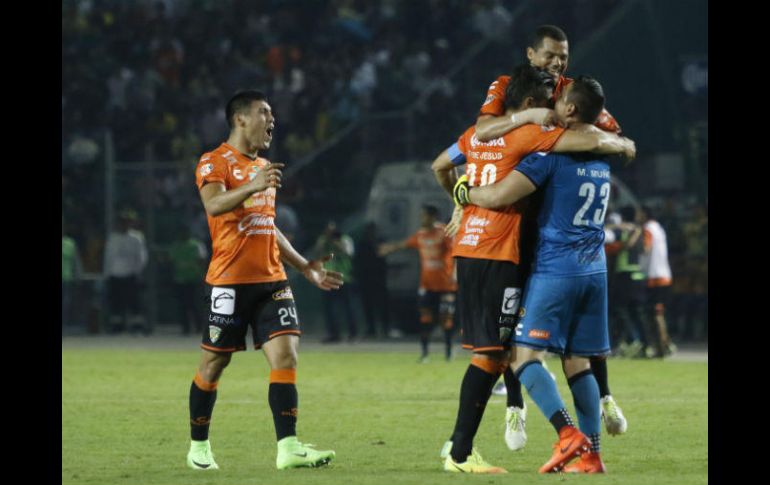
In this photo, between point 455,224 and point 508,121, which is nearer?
point 508,121

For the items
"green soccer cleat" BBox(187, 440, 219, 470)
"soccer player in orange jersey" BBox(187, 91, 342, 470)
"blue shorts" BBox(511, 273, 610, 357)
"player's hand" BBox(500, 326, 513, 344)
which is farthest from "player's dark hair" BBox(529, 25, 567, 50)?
"green soccer cleat" BBox(187, 440, 219, 470)

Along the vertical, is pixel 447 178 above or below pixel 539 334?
above

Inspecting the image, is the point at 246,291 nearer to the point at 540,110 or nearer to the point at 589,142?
the point at 540,110

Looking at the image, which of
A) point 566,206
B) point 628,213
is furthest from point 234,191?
point 628,213

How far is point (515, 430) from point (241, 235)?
232 centimetres

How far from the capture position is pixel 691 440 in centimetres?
1138

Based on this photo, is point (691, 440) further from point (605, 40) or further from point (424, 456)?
point (605, 40)

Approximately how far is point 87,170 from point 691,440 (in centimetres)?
1843

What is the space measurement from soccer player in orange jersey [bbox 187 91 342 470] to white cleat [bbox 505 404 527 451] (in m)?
1.42

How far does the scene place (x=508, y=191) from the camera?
8.99 metres

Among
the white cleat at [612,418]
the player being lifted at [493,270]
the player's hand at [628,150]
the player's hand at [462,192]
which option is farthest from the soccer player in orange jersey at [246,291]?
the player's hand at [628,150]

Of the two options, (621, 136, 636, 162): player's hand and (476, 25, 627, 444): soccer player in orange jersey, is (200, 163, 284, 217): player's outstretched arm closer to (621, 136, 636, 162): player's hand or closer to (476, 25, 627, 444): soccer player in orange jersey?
(476, 25, 627, 444): soccer player in orange jersey

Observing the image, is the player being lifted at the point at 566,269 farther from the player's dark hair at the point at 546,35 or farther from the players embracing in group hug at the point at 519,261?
the player's dark hair at the point at 546,35

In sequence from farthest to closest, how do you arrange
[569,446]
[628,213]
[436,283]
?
[628,213] < [436,283] < [569,446]
